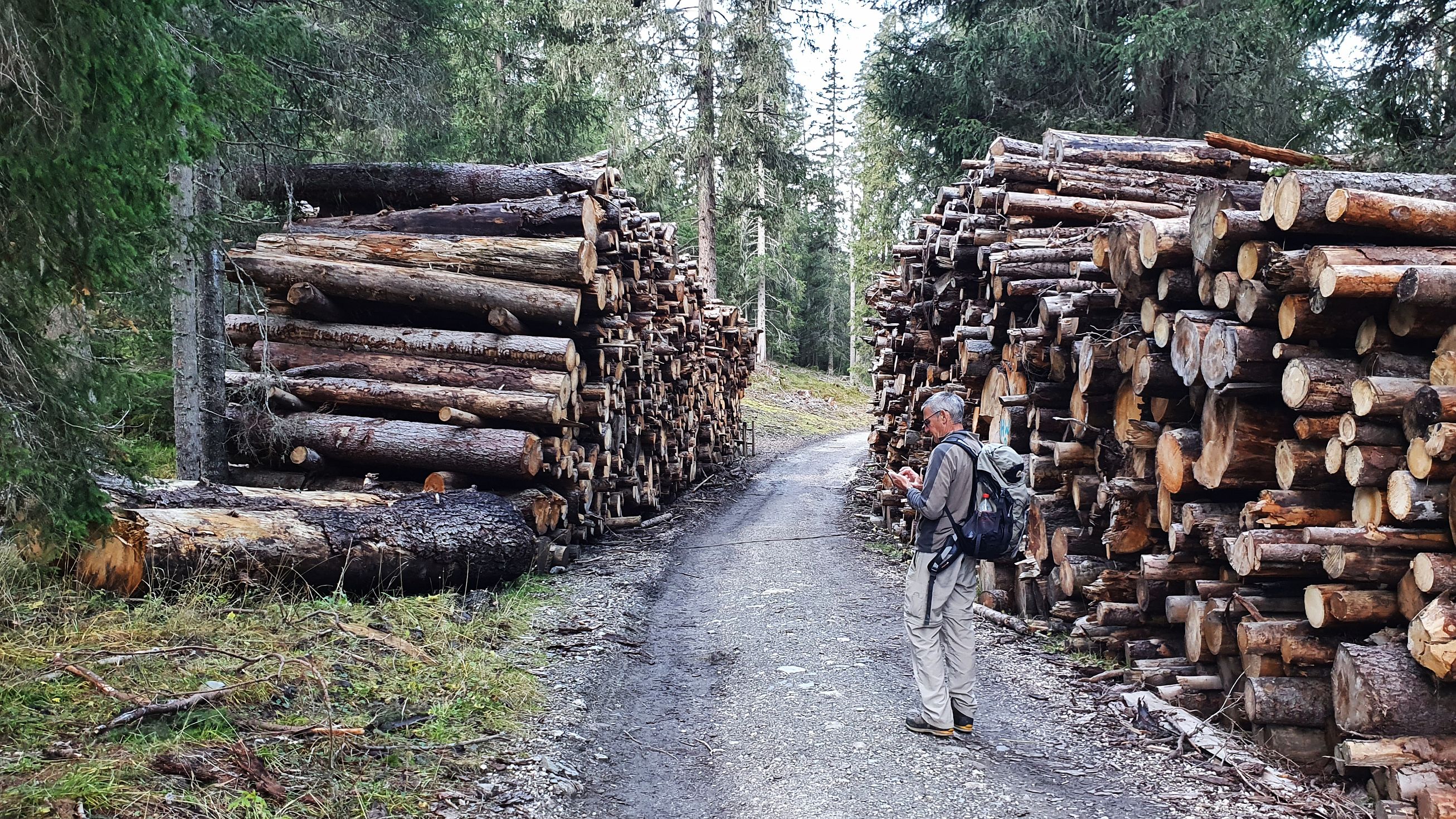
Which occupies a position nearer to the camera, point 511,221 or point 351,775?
point 351,775

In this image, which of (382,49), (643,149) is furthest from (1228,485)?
(643,149)

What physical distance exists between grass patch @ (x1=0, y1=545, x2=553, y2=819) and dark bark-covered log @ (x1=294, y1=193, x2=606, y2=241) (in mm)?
5420

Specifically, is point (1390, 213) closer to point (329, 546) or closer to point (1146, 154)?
point (1146, 154)

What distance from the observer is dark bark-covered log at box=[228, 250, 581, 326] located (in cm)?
1065

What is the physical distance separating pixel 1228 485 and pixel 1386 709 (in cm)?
167

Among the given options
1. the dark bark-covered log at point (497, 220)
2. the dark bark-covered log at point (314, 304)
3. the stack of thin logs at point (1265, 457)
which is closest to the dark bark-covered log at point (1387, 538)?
the stack of thin logs at point (1265, 457)

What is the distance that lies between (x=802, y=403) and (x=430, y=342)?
1265 inches

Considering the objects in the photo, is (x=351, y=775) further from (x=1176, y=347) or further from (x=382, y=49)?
(x=382, y=49)

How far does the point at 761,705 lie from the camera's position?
6137 millimetres

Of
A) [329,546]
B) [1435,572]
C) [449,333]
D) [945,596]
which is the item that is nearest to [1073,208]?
→ [945,596]

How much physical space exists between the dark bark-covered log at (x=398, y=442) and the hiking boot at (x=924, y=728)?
5356mm

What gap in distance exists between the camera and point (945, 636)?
19.1ft

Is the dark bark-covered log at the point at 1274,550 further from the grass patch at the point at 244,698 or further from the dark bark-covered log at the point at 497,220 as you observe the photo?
the dark bark-covered log at the point at 497,220

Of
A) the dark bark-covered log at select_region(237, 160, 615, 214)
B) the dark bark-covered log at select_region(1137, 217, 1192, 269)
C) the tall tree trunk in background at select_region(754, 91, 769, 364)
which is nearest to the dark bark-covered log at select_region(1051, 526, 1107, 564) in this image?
the dark bark-covered log at select_region(1137, 217, 1192, 269)
